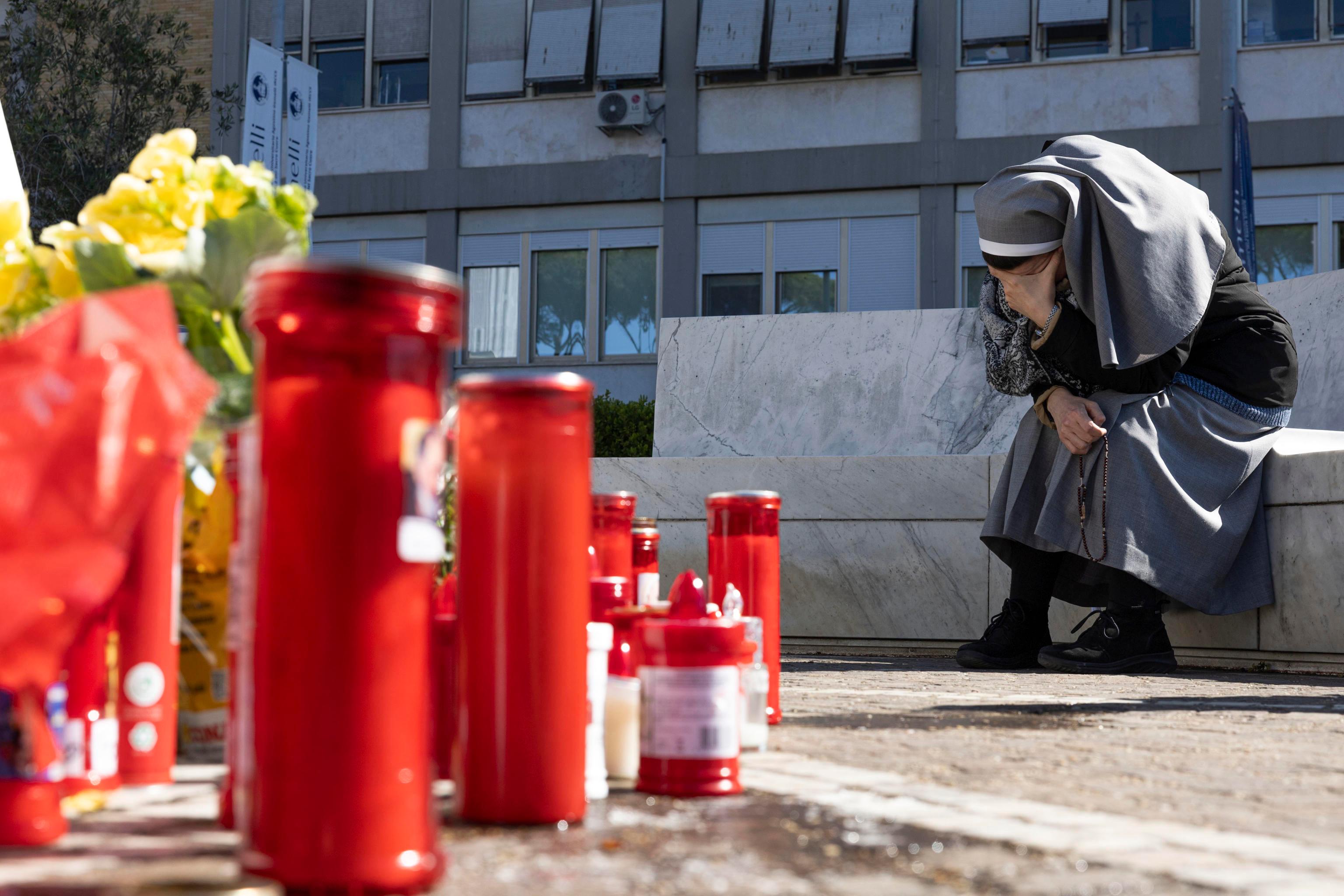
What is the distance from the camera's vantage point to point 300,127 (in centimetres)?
1786

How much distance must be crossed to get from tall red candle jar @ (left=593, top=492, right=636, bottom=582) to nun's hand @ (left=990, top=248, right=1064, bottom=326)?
6.88 ft

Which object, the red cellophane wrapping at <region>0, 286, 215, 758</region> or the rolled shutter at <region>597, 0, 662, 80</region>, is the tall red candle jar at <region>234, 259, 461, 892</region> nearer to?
the red cellophane wrapping at <region>0, 286, 215, 758</region>

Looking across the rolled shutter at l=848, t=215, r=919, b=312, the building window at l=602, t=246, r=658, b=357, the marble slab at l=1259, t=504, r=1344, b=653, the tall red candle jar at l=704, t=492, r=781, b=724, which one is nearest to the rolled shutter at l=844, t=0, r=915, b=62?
the rolled shutter at l=848, t=215, r=919, b=312

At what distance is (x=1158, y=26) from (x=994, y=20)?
202 centimetres

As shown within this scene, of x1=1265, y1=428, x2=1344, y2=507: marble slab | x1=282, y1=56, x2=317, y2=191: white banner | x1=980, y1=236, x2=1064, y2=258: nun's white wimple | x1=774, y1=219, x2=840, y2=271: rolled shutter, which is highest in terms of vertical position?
x1=282, y1=56, x2=317, y2=191: white banner

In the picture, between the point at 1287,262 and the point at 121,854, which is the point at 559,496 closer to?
the point at 121,854

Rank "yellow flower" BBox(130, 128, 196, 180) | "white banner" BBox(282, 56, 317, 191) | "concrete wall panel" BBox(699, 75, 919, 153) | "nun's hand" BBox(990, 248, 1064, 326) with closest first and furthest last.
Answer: "yellow flower" BBox(130, 128, 196, 180), "nun's hand" BBox(990, 248, 1064, 326), "white banner" BBox(282, 56, 317, 191), "concrete wall panel" BBox(699, 75, 919, 153)

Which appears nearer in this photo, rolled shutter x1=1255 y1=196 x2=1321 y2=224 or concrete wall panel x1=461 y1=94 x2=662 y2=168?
rolled shutter x1=1255 y1=196 x2=1321 y2=224

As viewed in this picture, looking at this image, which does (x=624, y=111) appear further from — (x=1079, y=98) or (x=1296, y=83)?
(x=1296, y=83)

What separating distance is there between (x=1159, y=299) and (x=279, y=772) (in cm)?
369

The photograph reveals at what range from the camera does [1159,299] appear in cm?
437

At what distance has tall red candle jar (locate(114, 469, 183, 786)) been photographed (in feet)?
5.66

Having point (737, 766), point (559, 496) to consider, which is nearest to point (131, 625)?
point (559, 496)

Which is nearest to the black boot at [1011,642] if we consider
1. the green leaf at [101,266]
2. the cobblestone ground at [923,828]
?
the cobblestone ground at [923,828]
